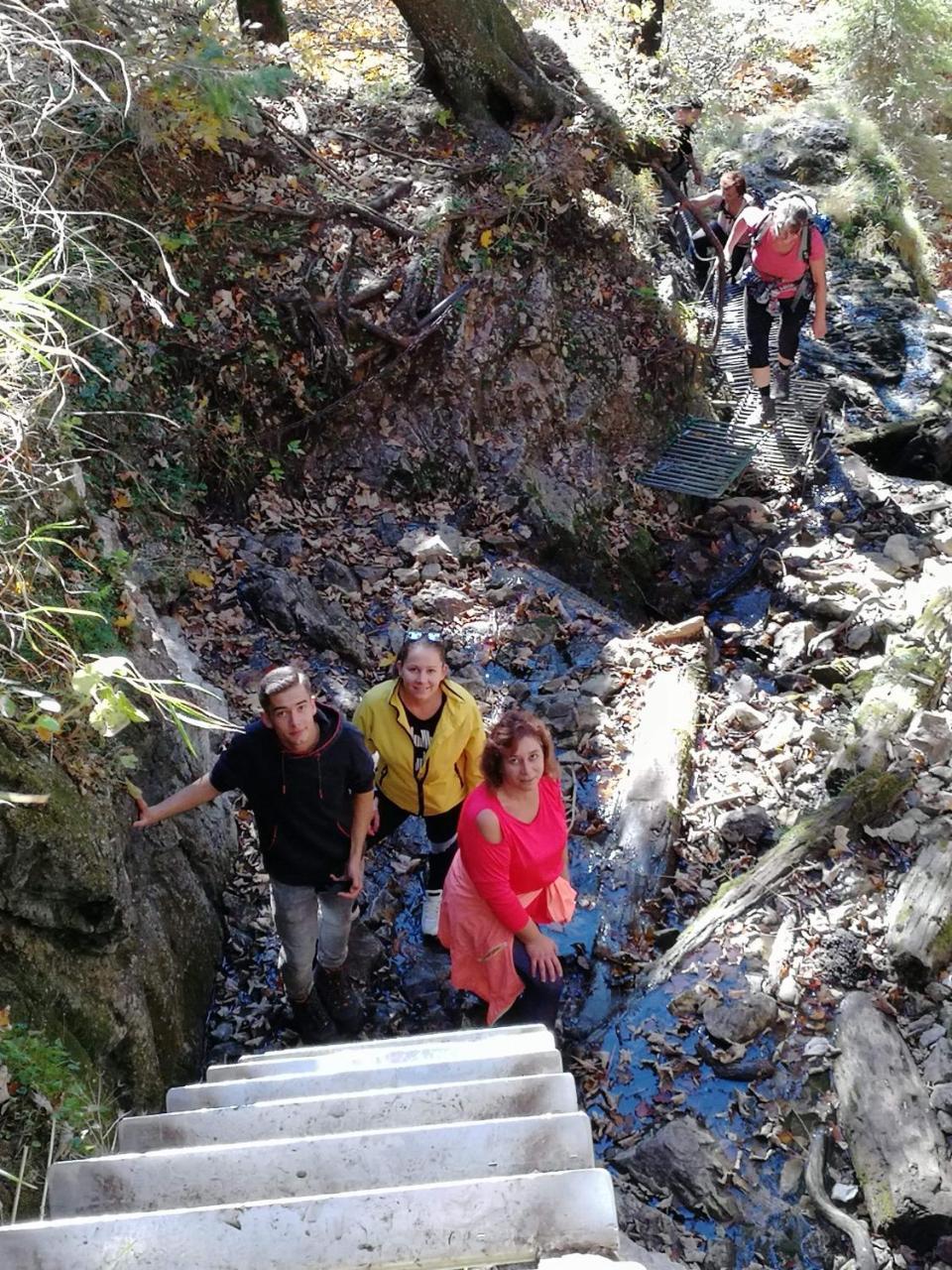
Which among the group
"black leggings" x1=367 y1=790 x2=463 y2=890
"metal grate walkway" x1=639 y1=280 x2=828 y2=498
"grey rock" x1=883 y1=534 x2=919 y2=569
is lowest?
"grey rock" x1=883 y1=534 x2=919 y2=569

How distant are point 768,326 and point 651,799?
16.3ft

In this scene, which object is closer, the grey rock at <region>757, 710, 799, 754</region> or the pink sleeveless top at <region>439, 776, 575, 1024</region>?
the pink sleeveless top at <region>439, 776, 575, 1024</region>

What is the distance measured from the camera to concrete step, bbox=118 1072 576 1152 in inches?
92.3

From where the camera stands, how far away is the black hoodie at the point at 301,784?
3.84m

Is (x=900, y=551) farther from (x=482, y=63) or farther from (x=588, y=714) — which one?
(x=482, y=63)

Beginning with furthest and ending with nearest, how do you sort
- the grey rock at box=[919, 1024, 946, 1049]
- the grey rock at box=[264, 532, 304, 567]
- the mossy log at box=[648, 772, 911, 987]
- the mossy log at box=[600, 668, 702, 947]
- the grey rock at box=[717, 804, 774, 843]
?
1. the grey rock at box=[264, 532, 304, 567]
2. the grey rock at box=[717, 804, 774, 843]
3. the mossy log at box=[600, 668, 702, 947]
4. the mossy log at box=[648, 772, 911, 987]
5. the grey rock at box=[919, 1024, 946, 1049]

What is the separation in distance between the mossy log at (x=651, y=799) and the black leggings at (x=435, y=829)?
101cm

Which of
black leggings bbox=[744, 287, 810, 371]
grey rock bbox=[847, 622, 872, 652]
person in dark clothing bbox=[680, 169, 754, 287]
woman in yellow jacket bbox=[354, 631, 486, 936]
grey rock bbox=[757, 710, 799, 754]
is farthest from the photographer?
person in dark clothing bbox=[680, 169, 754, 287]

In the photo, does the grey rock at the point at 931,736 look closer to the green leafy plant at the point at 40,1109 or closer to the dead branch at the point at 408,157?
the green leafy plant at the point at 40,1109

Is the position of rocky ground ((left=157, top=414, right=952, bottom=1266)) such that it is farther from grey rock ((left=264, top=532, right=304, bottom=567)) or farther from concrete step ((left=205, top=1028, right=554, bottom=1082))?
concrete step ((left=205, top=1028, right=554, bottom=1082))

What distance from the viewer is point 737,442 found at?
966cm

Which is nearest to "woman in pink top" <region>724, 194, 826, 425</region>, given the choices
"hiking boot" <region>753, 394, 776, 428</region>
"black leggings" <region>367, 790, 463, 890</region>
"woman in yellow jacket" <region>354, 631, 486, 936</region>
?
"hiking boot" <region>753, 394, 776, 428</region>

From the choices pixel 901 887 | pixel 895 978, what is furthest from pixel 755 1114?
pixel 901 887

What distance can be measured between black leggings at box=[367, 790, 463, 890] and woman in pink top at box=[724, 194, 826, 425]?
554 cm
